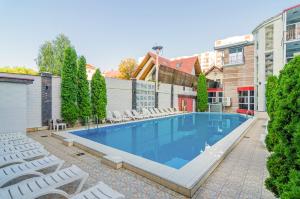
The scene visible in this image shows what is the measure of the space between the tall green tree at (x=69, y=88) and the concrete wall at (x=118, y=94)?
324cm

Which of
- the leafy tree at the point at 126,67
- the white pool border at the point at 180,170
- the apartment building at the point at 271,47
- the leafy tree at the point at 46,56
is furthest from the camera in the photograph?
the leafy tree at the point at 46,56

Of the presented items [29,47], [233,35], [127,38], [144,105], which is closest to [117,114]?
[144,105]

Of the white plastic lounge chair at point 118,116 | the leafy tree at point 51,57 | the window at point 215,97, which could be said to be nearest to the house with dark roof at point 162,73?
the window at point 215,97

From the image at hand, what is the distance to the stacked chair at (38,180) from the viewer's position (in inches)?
104

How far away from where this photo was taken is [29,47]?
118 ft

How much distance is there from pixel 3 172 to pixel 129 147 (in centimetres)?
525

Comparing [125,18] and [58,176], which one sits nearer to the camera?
[58,176]

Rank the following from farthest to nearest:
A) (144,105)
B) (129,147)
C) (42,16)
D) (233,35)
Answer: (233,35) < (42,16) < (144,105) < (129,147)

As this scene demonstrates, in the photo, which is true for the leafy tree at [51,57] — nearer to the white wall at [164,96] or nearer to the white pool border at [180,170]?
the white wall at [164,96]

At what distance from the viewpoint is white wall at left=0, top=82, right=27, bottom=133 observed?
Result: 7879 millimetres

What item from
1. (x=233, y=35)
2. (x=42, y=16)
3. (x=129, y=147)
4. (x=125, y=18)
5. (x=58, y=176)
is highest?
(x=233, y=35)

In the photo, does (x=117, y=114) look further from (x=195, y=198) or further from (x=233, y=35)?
(x=233, y=35)

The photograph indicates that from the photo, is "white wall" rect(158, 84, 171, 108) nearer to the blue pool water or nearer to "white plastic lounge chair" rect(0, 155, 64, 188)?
the blue pool water

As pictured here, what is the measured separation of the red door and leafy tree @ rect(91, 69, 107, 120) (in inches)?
546
